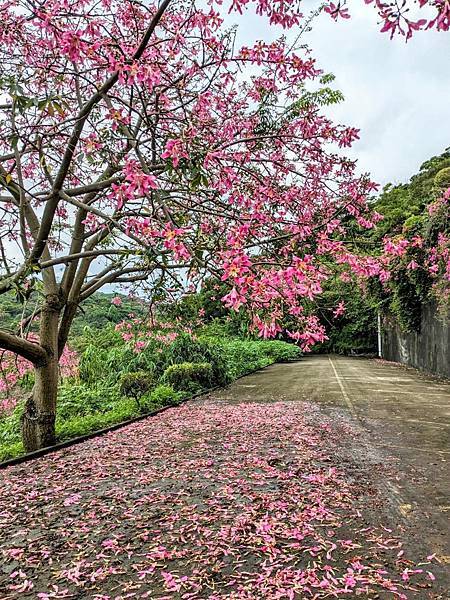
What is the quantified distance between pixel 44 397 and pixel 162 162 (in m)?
2.97

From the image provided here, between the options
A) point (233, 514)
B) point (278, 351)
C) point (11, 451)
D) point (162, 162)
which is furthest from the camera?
point (278, 351)

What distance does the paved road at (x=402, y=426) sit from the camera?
10.2 ft

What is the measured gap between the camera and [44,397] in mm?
5363

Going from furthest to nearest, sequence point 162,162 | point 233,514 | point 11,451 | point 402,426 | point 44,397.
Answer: point 402,426
point 11,451
point 44,397
point 162,162
point 233,514

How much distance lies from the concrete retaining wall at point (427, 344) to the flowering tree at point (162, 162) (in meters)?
7.47

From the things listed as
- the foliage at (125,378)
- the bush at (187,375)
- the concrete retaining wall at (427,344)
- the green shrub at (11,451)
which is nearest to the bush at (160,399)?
the foliage at (125,378)

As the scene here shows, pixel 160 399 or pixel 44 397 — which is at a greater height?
pixel 44 397

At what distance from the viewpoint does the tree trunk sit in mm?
5336

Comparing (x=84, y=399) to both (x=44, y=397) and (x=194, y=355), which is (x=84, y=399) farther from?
(x=194, y=355)

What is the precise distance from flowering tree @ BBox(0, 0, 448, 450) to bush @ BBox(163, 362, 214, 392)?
3636mm

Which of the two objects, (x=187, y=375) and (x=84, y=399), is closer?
(x=84, y=399)

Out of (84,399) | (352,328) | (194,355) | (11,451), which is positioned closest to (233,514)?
(11,451)

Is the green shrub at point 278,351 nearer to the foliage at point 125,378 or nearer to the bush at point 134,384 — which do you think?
the foliage at point 125,378

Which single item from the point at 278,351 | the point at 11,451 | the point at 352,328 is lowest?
the point at 11,451
